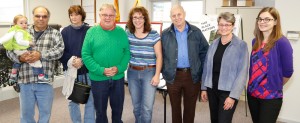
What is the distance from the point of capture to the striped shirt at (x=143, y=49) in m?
2.35

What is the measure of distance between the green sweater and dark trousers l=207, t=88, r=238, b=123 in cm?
86

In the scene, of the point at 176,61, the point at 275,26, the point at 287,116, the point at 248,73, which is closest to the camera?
the point at 275,26

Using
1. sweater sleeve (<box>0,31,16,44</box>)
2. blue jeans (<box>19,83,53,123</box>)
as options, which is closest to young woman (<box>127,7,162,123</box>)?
blue jeans (<box>19,83,53,123</box>)

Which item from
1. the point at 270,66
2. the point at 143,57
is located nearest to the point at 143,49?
the point at 143,57

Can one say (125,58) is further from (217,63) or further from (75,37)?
(217,63)

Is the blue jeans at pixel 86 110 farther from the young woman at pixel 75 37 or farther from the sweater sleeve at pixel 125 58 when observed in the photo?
the sweater sleeve at pixel 125 58

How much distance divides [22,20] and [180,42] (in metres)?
1.74

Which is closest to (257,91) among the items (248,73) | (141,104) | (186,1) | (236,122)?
(248,73)

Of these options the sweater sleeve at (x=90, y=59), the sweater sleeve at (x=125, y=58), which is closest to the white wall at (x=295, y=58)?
the sweater sleeve at (x=125, y=58)

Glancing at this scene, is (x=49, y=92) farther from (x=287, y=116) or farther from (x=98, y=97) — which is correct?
(x=287, y=116)

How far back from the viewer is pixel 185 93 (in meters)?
2.43

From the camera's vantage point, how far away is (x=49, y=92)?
8.11 ft

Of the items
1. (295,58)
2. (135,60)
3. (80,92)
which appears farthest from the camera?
(295,58)

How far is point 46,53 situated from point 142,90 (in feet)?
3.15
